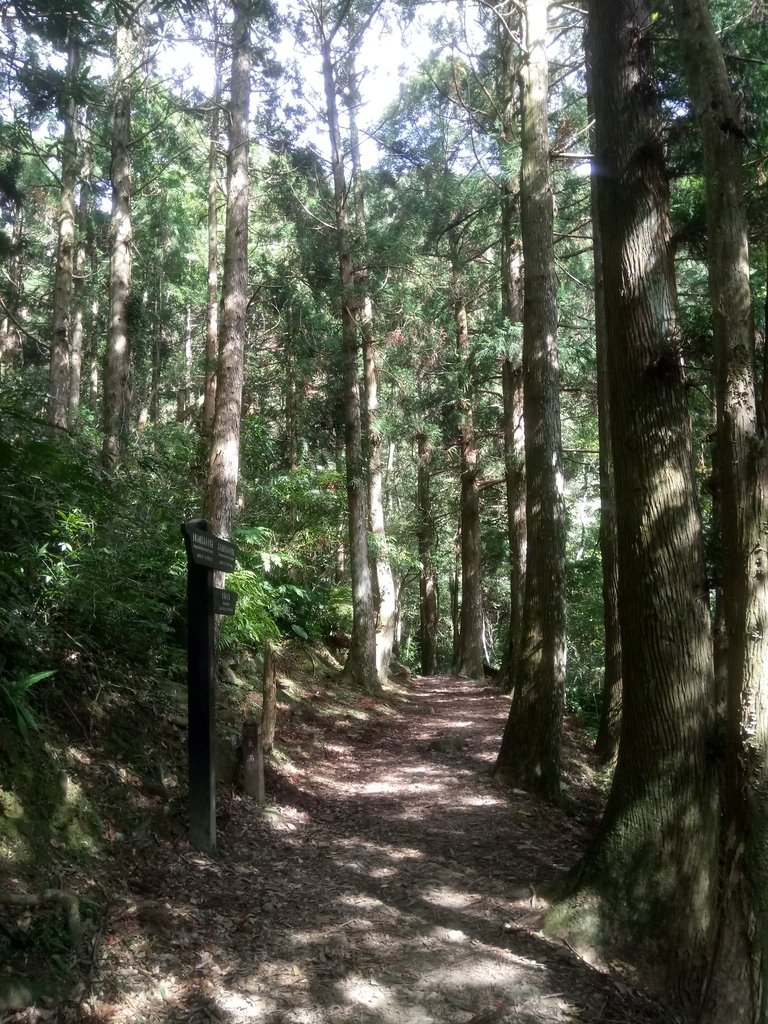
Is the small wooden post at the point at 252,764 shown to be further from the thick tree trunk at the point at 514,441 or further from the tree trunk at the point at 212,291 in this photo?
the thick tree trunk at the point at 514,441

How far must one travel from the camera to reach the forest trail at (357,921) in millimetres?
3895

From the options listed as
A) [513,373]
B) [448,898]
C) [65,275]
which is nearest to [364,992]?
[448,898]

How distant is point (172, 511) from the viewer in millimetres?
8469

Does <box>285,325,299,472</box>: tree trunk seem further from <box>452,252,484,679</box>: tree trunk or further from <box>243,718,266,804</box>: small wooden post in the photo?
<box>243,718,266,804</box>: small wooden post

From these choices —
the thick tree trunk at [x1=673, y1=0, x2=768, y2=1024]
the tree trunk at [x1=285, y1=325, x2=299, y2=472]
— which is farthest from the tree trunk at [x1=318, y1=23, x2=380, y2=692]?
the thick tree trunk at [x1=673, y1=0, x2=768, y2=1024]

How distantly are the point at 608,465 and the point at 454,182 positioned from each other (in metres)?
9.18

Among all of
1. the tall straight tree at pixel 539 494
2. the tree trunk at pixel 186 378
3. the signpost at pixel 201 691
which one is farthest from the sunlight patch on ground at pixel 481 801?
the tree trunk at pixel 186 378

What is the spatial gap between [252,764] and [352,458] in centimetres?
837

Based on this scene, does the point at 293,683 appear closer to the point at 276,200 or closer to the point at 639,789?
the point at 639,789

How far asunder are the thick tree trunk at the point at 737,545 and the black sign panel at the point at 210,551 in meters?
3.58

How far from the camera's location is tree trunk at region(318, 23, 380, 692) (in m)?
14.4

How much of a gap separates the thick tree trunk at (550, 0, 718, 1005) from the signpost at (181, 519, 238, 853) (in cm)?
255

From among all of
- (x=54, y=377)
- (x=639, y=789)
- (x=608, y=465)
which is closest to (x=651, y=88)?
(x=639, y=789)

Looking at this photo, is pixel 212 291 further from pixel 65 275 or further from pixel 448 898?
pixel 448 898
